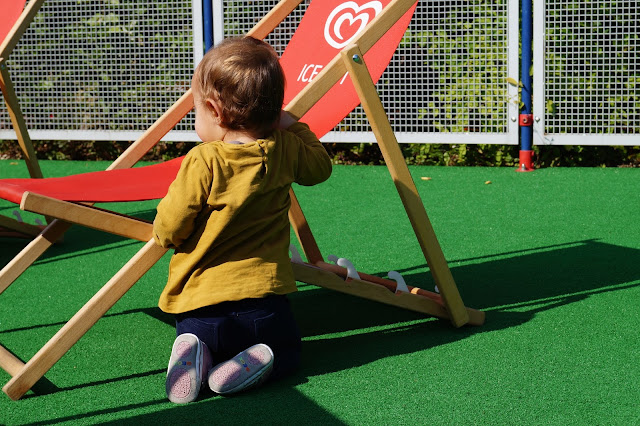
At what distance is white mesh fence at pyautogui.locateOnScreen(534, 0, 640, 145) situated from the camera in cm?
612

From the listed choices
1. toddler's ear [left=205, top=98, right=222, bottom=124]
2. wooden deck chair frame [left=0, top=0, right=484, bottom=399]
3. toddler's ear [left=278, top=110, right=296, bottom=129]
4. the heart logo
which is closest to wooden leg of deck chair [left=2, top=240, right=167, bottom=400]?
wooden deck chair frame [left=0, top=0, right=484, bottom=399]

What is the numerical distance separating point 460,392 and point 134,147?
1660mm

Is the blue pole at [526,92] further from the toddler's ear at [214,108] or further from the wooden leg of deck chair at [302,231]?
the toddler's ear at [214,108]

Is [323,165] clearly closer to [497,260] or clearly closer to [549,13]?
[497,260]

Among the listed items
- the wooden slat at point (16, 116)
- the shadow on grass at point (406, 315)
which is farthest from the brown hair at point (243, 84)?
the wooden slat at point (16, 116)

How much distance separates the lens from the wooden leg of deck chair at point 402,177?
8.91ft

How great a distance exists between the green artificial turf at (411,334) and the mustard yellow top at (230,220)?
0.93ft

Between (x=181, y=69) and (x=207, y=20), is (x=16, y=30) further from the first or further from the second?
(x=181, y=69)

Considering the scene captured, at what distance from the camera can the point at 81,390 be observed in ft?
8.22

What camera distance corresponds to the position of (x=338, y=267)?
3164 mm

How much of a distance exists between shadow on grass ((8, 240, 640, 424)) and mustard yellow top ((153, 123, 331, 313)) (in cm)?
28

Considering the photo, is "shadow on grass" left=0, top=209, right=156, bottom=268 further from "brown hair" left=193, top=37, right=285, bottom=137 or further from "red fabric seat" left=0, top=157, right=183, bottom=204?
"brown hair" left=193, top=37, right=285, bottom=137

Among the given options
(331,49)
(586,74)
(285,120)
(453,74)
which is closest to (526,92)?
(586,74)

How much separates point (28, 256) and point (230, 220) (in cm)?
88
